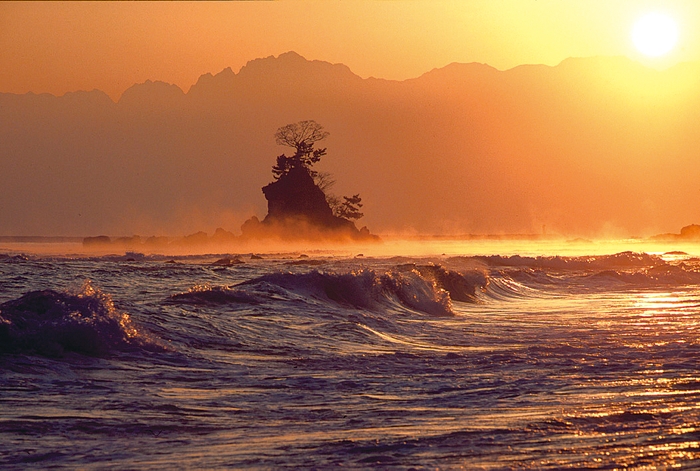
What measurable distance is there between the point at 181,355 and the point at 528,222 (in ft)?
455

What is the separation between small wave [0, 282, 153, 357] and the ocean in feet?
0.11

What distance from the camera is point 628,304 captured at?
21.8 meters

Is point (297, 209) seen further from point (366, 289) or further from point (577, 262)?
point (366, 289)

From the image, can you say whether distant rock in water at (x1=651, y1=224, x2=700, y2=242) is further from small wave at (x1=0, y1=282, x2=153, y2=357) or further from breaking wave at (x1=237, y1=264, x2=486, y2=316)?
small wave at (x1=0, y1=282, x2=153, y2=357)

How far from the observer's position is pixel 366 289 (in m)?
21.6

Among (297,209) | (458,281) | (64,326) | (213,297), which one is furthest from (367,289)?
(297,209)

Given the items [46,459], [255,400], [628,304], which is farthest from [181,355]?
[628,304]

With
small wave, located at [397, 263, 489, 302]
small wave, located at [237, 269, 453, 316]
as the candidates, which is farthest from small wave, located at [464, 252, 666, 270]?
small wave, located at [237, 269, 453, 316]

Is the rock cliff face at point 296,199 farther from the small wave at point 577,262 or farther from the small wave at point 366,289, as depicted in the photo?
the small wave at point 366,289

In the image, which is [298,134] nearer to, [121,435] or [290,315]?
[290,315]

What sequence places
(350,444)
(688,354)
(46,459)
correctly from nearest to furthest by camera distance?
(46,459)
(350,444)
(688,354)

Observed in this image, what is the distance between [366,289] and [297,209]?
61444 millimetres

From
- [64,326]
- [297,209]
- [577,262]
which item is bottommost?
[64,326]

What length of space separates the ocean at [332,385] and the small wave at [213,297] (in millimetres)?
81
